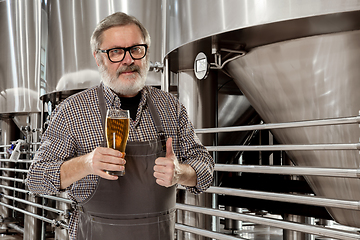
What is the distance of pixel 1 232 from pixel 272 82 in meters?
4.32

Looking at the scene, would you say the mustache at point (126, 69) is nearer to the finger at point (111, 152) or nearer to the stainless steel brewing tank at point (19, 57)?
the finger at point (111, 152)

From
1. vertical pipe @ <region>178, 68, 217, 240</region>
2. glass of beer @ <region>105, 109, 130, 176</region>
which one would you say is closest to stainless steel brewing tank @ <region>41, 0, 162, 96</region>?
vertical pipe @ <region>178, 68, 217, 240</region>

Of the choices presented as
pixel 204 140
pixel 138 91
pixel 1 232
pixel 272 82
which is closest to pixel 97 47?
pixel 138 91

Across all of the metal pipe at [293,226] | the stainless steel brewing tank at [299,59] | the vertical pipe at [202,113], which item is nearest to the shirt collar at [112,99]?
the stainless steel brewing tank at [299,59]

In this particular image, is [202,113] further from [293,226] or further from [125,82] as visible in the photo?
[125,82]

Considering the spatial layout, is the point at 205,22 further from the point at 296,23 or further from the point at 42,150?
the point at 42,150

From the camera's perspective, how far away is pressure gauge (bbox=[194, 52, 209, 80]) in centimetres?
210

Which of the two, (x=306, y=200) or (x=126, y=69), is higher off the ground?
(x=126, y=69)

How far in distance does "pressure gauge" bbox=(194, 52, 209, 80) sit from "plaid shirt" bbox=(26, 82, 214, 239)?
2.56 ft

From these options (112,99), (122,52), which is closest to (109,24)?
(122,52)

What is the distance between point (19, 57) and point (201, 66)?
321 cm

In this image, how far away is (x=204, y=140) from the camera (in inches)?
91.2

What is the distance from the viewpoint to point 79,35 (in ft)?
10.2

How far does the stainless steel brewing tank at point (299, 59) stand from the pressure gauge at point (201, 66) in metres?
0.13
